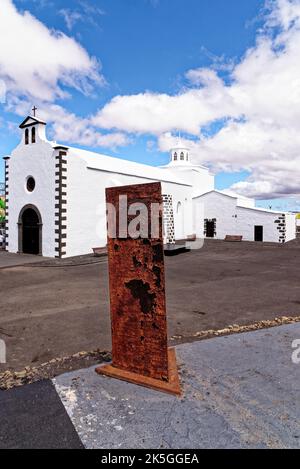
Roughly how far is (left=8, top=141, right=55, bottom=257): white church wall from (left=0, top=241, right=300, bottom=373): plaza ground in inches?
140

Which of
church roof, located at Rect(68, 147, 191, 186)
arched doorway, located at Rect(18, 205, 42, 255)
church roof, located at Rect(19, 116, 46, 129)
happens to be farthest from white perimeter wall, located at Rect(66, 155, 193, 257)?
church roof, located at Rect(19, 116, 46, 129)

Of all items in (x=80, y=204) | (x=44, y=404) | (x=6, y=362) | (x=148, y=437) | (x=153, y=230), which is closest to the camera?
(x=148, y=437)

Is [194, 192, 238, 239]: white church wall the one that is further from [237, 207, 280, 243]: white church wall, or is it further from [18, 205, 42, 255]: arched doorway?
[18, 205, 42, 255]: arched doorway

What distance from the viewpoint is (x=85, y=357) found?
164 inches

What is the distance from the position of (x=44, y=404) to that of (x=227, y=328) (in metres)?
3.29

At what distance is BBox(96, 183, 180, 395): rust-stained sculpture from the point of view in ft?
11.0

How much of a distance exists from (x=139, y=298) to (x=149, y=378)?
34.8 inches

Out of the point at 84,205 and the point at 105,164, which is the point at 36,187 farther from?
the point at 105,164

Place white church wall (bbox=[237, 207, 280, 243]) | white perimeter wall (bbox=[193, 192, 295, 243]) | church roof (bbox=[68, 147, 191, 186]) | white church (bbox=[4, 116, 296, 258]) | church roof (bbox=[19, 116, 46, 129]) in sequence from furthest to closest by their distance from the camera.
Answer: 1. white perimeter wall (bbox=[193, 192, 295, 243])
2. white church wall (bbox=[237, 207, 280, 243])
3. church roof (bbox=[68, 147, 191, 186])
4. church roof (bbox=[19, 116, 46, 129])
5. white church (bbox=[4, 116, 296, 258])

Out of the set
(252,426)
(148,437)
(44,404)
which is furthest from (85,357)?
(252,426)

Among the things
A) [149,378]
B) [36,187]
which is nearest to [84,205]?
[36,187]

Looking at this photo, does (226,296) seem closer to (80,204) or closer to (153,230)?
(153,230)

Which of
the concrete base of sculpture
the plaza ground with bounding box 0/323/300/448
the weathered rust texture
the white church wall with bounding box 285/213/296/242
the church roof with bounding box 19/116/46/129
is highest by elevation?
the church roof with bounding box 19/116/46/129

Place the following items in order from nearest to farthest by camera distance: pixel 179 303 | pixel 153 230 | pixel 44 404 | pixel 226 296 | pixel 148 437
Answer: pixel 148 437 < pixel 44 404 < pixel 153 230 < pixel 179 303 < pixel 226 296
